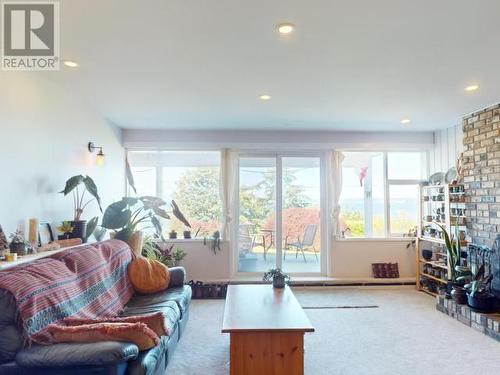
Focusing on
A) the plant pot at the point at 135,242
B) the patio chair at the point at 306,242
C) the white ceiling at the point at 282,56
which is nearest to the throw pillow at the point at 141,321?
the white ceiling at the point at 282,56

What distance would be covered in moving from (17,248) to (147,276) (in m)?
1.26

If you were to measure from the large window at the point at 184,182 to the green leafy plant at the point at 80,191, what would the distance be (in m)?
1.58

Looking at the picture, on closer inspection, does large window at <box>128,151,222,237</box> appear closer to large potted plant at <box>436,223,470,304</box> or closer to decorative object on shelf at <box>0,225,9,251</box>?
decorative object on shelf at <box>0,225,9,251</box>

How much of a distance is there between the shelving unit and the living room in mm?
33

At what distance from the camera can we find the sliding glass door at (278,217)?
573 centimetres

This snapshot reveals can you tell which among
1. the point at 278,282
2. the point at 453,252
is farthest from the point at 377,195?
the point at 278,282

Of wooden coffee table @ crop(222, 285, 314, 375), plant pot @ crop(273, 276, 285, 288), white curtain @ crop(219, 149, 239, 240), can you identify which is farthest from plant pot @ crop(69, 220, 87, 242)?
white curtain @ crop(219, 149, 239, 240)

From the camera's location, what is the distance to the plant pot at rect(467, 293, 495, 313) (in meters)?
3.65

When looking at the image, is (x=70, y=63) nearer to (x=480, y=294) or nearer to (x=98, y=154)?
(x=98, y=154)

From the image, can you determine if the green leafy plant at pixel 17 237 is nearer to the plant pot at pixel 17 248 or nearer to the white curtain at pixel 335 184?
the plant pot at pixel 17 248

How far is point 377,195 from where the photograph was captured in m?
5.89

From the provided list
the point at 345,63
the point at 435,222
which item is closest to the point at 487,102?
the point at 435,222

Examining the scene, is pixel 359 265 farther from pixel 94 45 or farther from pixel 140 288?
pixel 94 45

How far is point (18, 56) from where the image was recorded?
8.89ft
